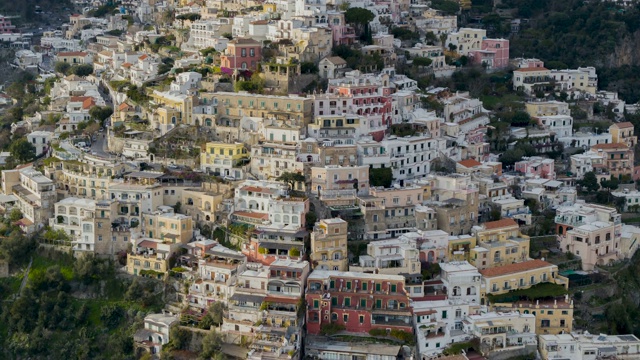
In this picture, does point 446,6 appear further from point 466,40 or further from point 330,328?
point 330,328

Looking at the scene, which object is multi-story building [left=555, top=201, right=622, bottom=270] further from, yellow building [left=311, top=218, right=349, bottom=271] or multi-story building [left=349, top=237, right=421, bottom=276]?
yellow building [left=311, top=218, right=349, bottom=271]

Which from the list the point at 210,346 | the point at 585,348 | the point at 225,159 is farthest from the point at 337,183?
the point at 585,348

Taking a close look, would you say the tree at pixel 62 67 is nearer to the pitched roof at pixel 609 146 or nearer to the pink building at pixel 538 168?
the pink building at pixel 538 168

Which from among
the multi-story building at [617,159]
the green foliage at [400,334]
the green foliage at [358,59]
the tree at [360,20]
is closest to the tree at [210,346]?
the green foliage at [400,334]

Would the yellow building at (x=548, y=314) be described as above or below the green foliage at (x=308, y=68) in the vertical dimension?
below

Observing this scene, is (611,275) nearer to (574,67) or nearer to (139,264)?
(139,264)

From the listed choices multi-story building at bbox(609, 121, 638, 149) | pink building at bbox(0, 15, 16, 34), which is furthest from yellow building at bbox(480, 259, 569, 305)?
pink building at bbox(0, 15, 16, 34)
